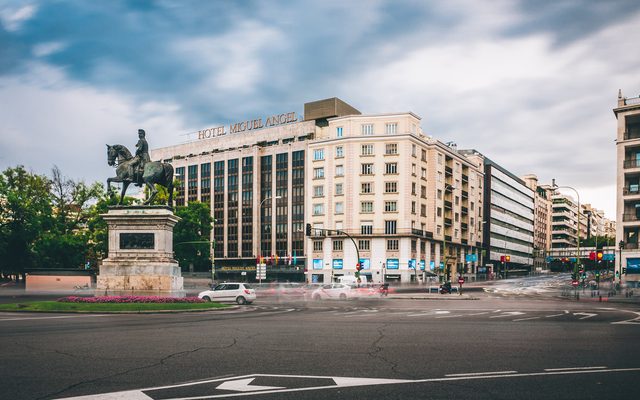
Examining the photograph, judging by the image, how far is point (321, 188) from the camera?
318 feet

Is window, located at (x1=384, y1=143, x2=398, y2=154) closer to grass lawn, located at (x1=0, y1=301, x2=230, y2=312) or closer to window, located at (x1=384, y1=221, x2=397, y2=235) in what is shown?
window, located at (x1=384, y1=221, x2=397, y2=235)

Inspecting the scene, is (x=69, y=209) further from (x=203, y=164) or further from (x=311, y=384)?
(x=311, y=384)

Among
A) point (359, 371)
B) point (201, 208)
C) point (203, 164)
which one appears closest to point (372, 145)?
point (201, 208)

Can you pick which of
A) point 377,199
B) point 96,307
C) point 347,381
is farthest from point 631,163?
point 347,381

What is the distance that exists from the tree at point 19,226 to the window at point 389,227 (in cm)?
4745

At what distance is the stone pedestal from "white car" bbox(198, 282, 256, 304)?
9.65m

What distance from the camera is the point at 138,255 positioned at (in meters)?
29.9

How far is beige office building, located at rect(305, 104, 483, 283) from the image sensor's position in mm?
90688

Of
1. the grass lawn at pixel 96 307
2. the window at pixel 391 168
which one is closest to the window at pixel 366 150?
the window at pixel 391 168

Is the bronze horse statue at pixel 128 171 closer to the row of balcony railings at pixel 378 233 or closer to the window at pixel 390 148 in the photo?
the row of balcony railings at pixel 378 233

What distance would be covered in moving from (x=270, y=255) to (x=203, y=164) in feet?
82.0

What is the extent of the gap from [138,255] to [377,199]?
64642 millimetres

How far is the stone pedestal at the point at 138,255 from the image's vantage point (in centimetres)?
2969

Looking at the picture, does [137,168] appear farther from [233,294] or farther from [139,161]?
[233,294]
